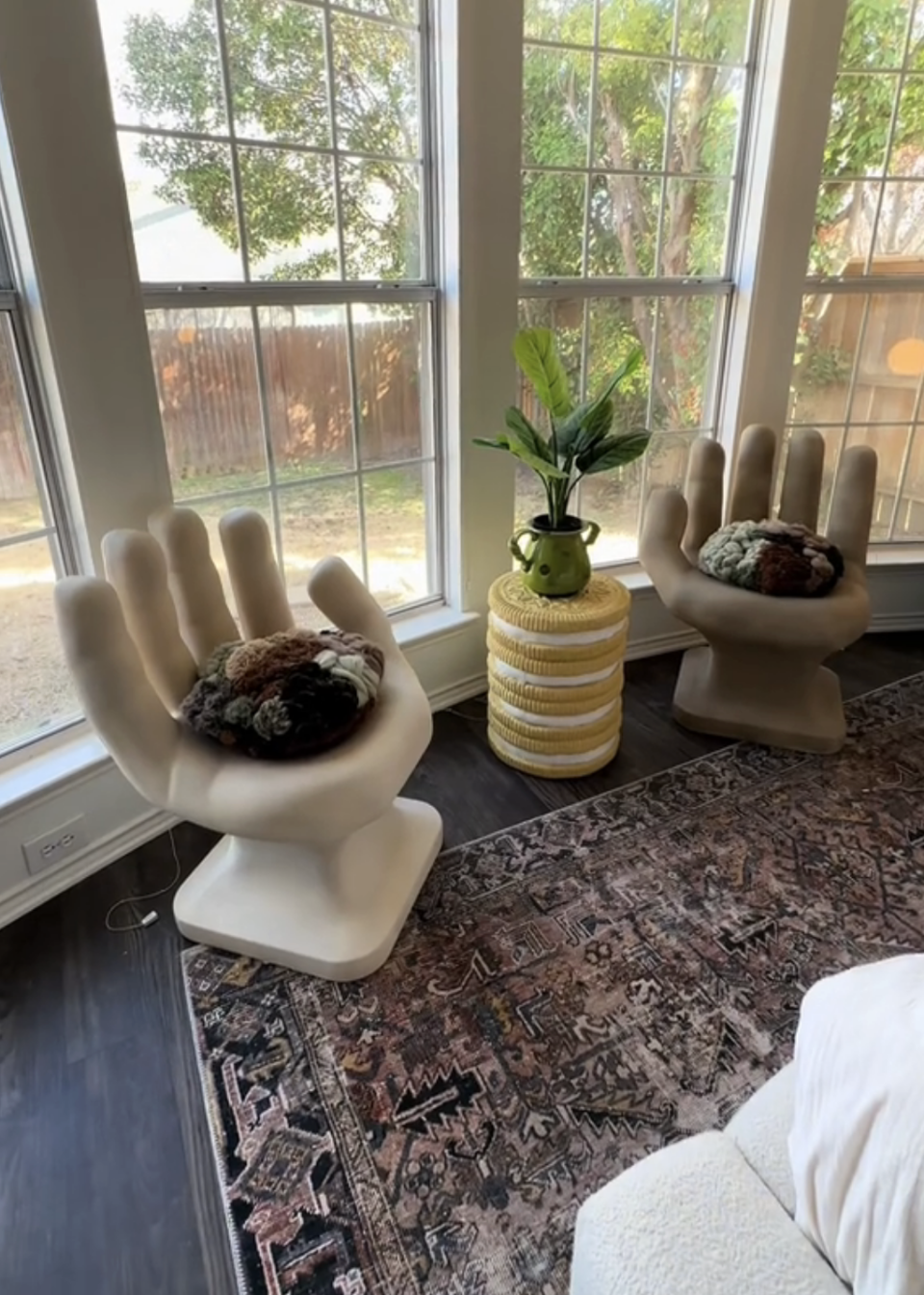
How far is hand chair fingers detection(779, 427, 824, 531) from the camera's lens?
2.62 meters

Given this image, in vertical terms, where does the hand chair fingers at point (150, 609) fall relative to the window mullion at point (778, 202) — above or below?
below

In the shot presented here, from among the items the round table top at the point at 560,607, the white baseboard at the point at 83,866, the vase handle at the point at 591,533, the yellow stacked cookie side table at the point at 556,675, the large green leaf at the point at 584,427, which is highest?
the large green leaf at the point at 584,427

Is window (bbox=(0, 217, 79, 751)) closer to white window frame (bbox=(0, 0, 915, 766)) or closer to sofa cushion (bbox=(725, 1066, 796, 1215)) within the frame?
white window frame (bbox=(0, 0, 915, 766))

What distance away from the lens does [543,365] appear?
2123mm

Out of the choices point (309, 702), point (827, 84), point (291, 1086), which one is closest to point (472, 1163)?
point (291, 1086)

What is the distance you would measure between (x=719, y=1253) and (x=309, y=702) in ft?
3.71

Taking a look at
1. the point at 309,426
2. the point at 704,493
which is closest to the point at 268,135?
the point at 309,426

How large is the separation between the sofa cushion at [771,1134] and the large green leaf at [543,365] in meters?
1.74

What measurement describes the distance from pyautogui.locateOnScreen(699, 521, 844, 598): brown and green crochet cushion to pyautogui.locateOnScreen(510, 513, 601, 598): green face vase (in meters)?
0.49

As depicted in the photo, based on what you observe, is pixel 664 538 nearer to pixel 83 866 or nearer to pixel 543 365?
pixel 543 365

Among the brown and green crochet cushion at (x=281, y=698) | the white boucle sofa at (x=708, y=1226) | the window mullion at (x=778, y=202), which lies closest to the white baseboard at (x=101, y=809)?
the brown and green crochet cushion at (x=281, y=698)

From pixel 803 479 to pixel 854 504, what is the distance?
0.19m

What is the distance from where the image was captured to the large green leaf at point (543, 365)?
211 cm

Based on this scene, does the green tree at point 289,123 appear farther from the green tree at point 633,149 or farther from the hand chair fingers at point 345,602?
the hand chair fingers at point 345,602
